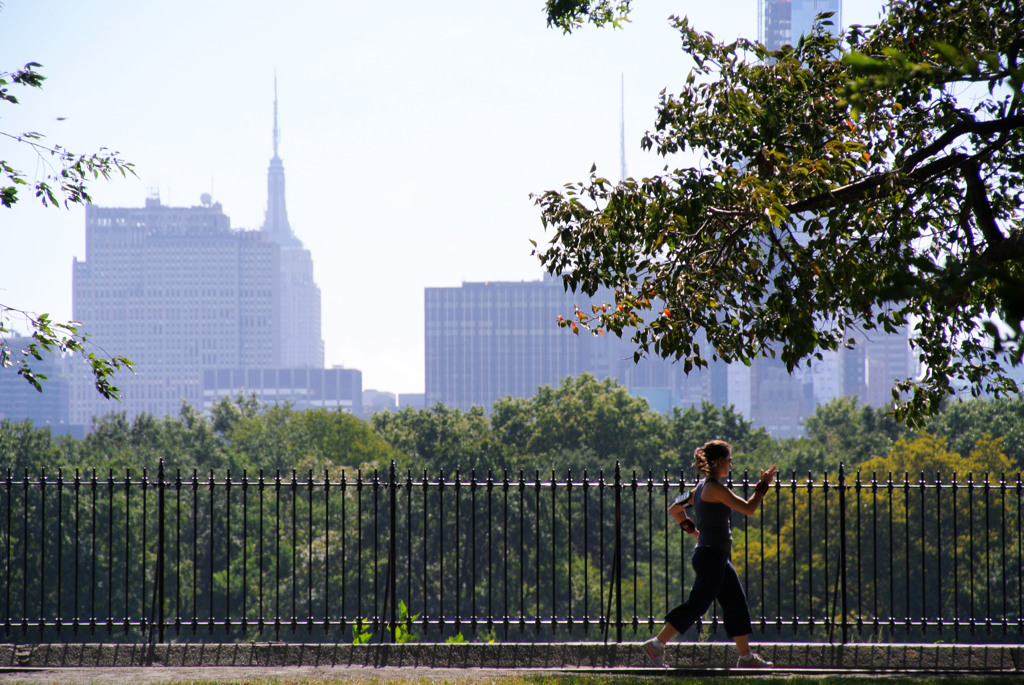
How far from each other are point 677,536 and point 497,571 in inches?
341

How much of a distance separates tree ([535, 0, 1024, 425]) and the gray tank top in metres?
0.96

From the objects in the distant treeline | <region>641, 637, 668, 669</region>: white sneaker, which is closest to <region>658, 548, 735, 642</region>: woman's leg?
<region>641, 637, 668, 669</region>: white sneaker

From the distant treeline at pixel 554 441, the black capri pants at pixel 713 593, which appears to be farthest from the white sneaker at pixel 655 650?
the distant treeline at pixel 554 441

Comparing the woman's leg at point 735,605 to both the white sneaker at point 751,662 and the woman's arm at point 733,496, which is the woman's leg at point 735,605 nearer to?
the white sneaker at point 751,662

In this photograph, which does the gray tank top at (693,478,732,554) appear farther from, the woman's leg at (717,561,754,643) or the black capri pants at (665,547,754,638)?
the woman's leg at (717,561,754,643)

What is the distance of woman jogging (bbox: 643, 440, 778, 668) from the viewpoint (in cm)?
684

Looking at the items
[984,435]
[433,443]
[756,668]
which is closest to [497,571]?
[433,443]

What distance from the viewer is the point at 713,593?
6914 mm

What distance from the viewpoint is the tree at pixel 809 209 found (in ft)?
22.5

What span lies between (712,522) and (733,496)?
252 mm

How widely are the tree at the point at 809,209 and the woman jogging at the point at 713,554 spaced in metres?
0.76

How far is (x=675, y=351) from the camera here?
7.15 meters

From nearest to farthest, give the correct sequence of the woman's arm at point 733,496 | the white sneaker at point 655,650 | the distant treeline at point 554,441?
the woman's arm at point 733,496
the white sneaker at point 655,650
the distant treeline at point 554,441

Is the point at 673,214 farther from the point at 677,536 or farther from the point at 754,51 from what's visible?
the point at 677,536
